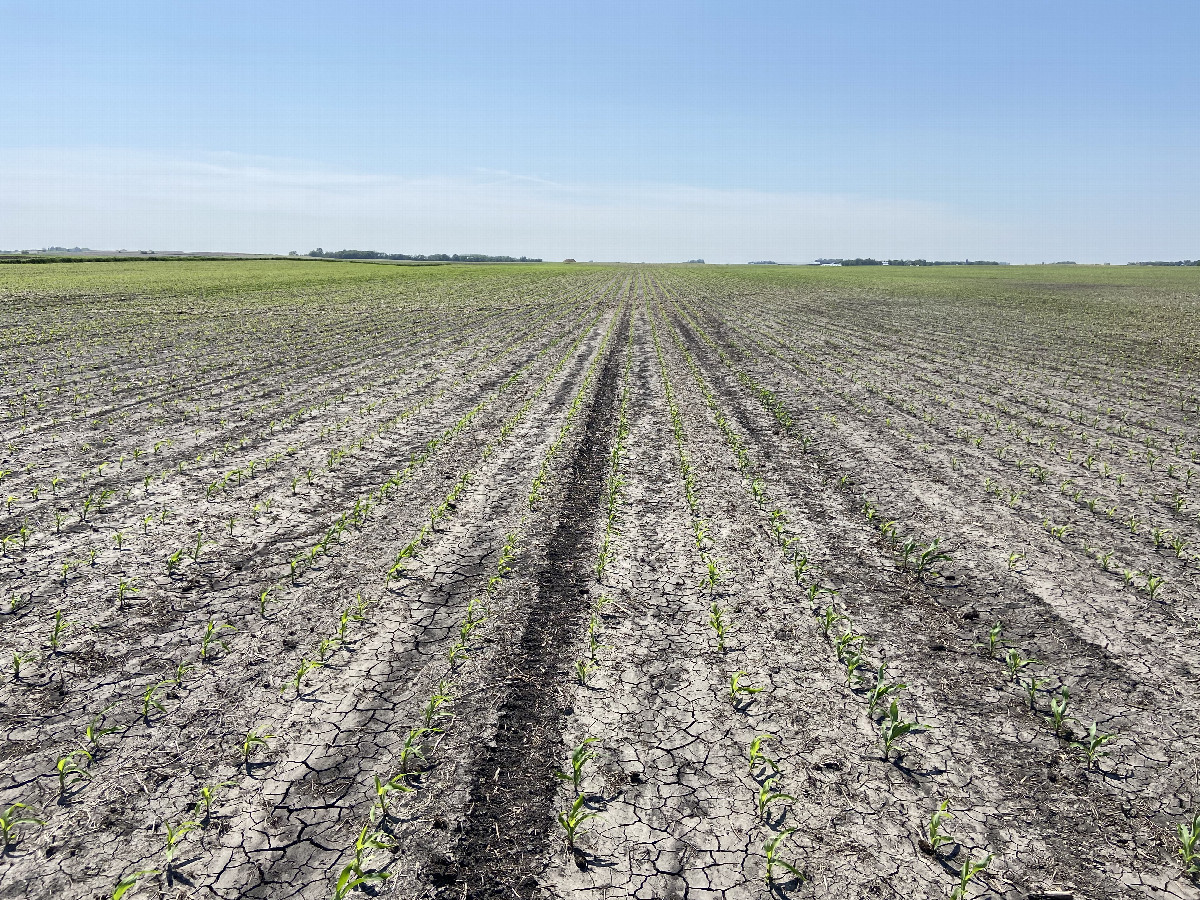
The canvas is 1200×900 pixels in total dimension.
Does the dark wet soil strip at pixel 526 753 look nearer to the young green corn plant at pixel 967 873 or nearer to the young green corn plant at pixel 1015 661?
the young green corn plant at pixel 967 873

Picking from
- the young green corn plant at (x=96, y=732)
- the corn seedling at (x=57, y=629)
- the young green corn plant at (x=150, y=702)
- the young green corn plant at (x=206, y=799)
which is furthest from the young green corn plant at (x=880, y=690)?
the corn seedling at (x=57, y=629)

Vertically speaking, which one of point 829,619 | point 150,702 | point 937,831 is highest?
point 829,619

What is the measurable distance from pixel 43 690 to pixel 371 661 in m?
2.16

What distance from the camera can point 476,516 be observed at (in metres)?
8.15

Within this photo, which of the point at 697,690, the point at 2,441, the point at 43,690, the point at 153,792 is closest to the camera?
the point at 153,792

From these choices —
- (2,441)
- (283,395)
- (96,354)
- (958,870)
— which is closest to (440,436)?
(283,395)

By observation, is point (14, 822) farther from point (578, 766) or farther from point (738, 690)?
point (738, 690)

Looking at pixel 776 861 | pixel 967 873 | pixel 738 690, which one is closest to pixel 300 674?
pixel 738 690

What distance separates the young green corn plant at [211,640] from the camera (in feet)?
16.9

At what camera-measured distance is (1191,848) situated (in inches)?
141

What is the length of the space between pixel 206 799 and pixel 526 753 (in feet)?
5.96

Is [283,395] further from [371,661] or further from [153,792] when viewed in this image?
[153,792]

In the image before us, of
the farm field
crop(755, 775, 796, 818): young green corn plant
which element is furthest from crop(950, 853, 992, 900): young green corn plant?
crop(755, 775, 796, 818): young green corn plant

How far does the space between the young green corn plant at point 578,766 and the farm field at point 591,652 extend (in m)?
0.03
